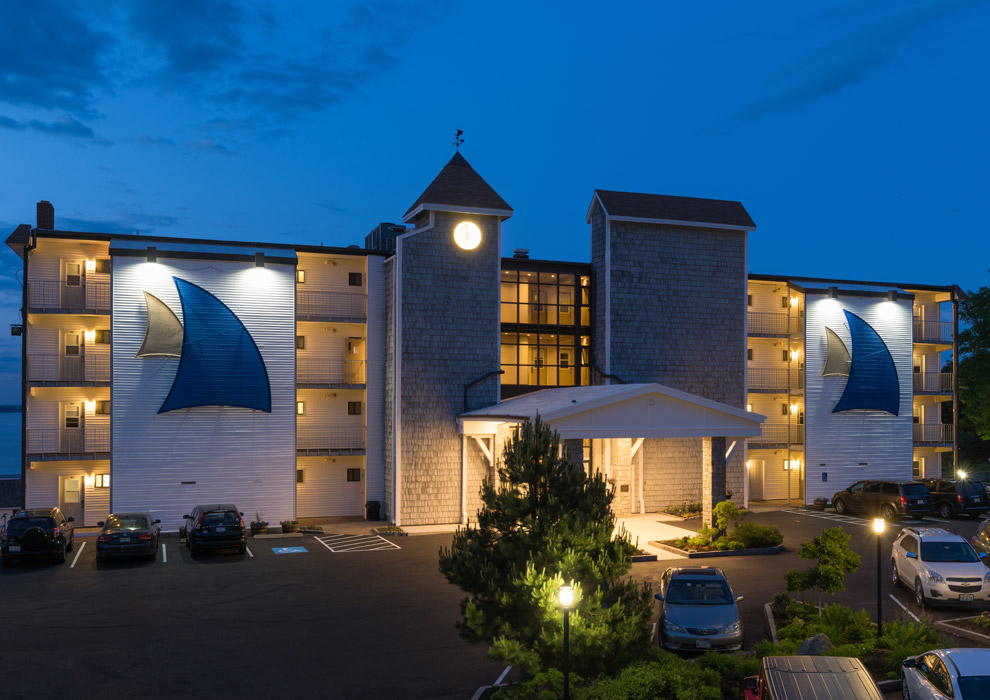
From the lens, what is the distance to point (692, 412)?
28.7 meters

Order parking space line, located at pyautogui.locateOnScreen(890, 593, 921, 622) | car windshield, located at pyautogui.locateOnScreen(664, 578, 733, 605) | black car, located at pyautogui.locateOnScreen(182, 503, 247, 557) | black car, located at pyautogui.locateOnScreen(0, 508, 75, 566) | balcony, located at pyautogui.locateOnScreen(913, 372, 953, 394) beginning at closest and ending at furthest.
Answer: car windshield, located at pyautogui.locateOnScreen(664, 578, 733, 605) → parking space line, located at pyautogui.locateOnScreen(890, 593, 921, 622) → black car, located at pyautogui.locateOnScreen(0, 508, 75, 566) → black car, located at pyautogui.locateOnScreen(182, 503, 247, 557) → balcony, located at pyautogui.locateOnScreen(913, 372, 953, 394)

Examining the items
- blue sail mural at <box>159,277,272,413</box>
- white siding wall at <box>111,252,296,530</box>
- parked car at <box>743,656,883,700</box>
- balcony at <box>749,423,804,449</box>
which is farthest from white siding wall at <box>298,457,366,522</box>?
parked car at <box>743,656,883,700</box>

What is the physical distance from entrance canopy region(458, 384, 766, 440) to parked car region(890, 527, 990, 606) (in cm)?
862

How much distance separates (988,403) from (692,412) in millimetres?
28143

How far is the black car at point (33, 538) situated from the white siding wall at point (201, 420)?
13.7ft

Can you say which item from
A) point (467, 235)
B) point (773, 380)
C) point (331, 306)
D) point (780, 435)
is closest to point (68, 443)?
point (331, 306)

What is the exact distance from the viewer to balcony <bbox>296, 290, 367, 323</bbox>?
108 ft

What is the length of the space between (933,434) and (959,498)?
8.15m

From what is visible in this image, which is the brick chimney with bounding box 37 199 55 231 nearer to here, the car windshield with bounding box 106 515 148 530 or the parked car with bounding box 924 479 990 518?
the car windshield with bounding box 106 515 148 530

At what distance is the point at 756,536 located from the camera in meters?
26.8

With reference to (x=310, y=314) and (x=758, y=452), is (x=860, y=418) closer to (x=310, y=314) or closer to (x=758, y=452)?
(x=758, y=452)

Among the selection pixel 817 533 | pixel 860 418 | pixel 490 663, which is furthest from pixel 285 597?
pixel 860 418

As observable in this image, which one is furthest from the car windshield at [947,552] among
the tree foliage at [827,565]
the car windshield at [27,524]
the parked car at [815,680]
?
the car windshield at [27,524]

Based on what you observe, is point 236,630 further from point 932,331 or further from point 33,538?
point 932,331
